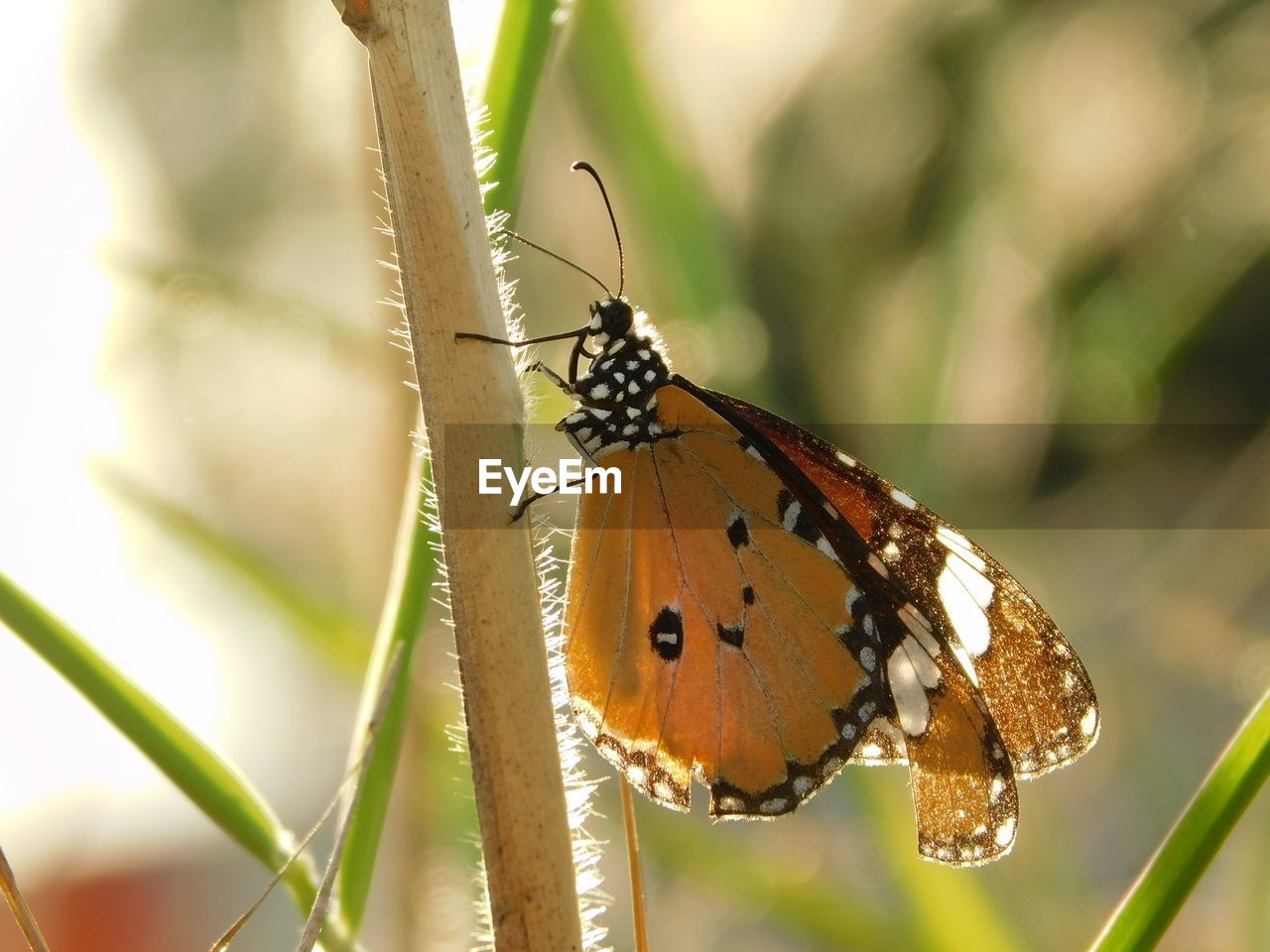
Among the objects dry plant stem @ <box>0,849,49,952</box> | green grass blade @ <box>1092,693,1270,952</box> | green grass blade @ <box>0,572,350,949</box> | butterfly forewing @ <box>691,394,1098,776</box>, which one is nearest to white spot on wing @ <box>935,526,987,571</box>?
butterfly forewing @ <box>691,394,1098,776</box>

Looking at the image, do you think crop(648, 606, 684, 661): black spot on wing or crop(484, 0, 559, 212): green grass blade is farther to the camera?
crop(648, 606, 684, 661): black spot on wing

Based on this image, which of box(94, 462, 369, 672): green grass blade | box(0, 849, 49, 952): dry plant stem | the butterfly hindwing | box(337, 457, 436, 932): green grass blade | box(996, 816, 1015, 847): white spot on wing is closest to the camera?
box(0, 849, 49, 952): dry plant stem

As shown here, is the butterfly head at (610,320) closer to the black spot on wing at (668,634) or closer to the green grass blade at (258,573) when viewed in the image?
the black spot on wing at (668,634)

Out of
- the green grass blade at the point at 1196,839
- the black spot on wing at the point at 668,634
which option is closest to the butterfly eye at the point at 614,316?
the black spot on wing at the point at 668,634

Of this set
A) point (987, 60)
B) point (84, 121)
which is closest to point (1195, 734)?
point (987, 60)

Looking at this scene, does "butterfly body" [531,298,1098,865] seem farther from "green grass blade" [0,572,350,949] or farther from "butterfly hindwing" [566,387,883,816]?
"green grass blade" [0,572,350,949]

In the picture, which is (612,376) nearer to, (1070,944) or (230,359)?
(1070,944)
